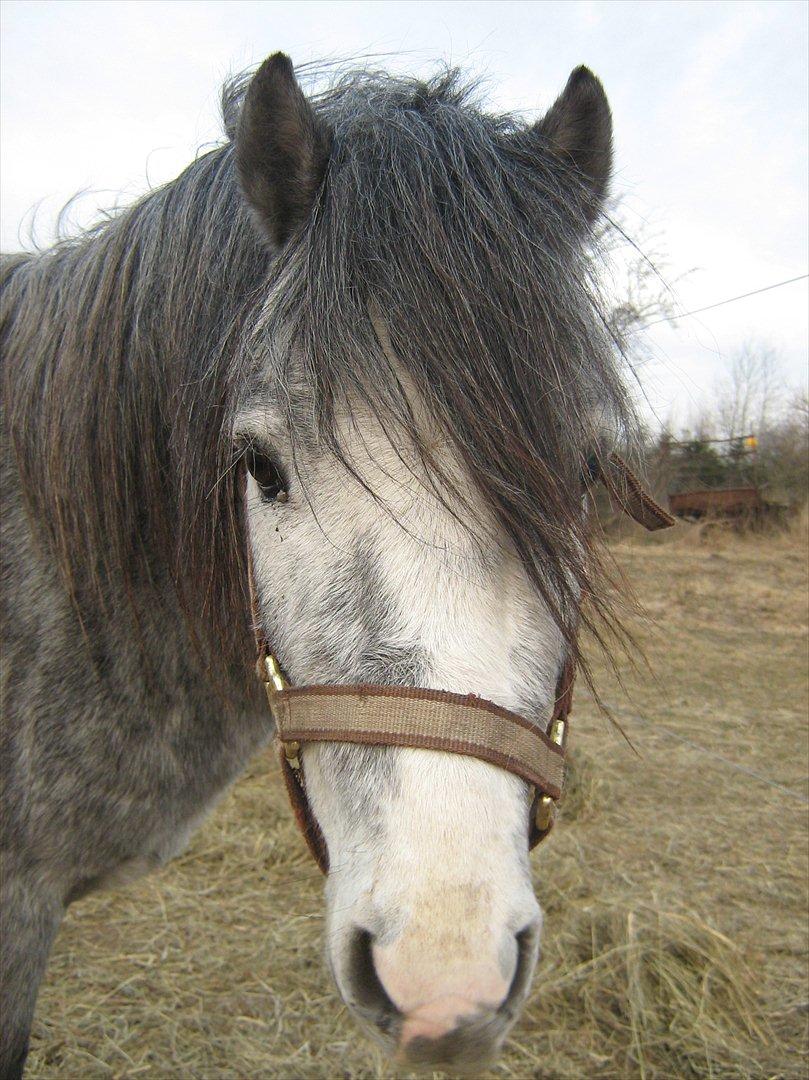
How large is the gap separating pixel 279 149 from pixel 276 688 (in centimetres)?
105

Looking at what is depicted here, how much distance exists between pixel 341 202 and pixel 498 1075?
281cm

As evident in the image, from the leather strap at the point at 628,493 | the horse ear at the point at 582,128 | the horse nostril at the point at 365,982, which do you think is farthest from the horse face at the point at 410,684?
the horse ear at the point at 582,128

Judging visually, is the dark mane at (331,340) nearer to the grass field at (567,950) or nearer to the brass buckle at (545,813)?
the brass buckle at (545,813)

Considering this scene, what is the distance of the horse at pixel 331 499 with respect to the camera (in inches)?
41.7

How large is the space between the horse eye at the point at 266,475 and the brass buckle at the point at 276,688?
32 centimetres

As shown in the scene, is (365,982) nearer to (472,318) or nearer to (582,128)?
(472,318)

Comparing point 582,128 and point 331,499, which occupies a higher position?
point 582,128

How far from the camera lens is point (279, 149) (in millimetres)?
1405

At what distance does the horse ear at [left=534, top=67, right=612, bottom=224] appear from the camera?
1572 millimetres

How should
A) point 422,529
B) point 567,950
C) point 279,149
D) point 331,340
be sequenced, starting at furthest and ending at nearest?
point 567,950 < point 279,149 < point 331,340 < point 422,529

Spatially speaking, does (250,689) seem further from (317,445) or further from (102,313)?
(102,313)

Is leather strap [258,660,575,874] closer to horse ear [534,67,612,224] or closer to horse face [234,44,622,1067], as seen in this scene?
horse face [234,44,622,1067]

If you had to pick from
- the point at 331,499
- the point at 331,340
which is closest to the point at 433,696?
the point at 331,499

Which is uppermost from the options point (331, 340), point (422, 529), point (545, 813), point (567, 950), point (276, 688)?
point (331, 340)
